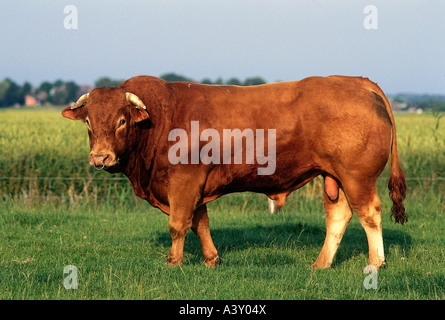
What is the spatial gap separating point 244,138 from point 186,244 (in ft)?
7.14

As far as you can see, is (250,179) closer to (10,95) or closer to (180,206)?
(180,206)

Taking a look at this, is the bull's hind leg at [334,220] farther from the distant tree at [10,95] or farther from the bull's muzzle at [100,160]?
the distant tree at [10,95]

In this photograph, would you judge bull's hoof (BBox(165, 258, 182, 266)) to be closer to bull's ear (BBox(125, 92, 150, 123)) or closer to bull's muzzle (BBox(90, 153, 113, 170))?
A: bull's muzzle (BBox(90, 153, 113, 170))

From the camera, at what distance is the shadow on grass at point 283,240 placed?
7.48 metres

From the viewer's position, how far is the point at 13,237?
7.93 metres

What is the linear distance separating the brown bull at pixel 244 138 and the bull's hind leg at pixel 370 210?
1cm

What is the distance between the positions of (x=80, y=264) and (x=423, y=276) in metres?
3.62

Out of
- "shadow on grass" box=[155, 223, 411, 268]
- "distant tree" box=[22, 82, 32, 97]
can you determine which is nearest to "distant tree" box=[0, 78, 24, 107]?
"distant tree" box=[22, 82, 32, 97]

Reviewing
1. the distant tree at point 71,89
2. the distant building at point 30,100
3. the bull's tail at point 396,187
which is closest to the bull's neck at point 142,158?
the bull's tail at point 396,187

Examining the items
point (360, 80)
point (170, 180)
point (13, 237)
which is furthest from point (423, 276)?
point (13, 237)

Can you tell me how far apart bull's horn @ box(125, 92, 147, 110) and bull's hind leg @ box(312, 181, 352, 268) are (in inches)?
91.8

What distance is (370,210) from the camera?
21.0 feet

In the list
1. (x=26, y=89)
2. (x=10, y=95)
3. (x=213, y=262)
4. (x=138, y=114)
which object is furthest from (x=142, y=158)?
(x=26, y=89)
